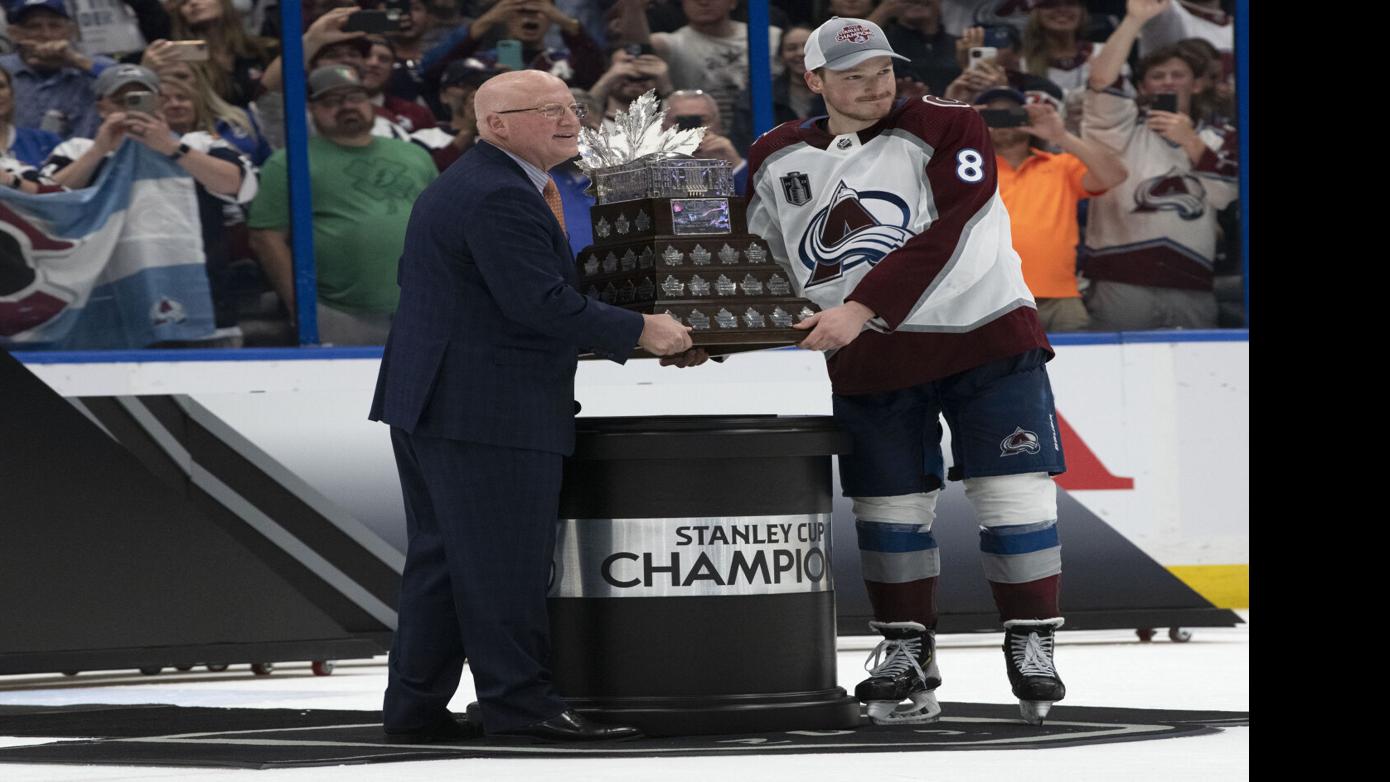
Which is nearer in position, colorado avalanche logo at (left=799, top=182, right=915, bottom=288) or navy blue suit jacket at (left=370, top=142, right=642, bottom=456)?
navy blue suit jacket at (left=370, top=142, right=642, bottom=456)

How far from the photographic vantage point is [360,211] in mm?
8141

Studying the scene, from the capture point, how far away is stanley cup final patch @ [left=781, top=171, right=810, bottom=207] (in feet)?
17.7

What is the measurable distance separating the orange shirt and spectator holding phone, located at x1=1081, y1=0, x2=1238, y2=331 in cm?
9

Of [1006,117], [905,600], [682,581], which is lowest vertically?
[905,600]

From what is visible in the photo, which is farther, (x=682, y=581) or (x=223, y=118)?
(x=223, y=118)

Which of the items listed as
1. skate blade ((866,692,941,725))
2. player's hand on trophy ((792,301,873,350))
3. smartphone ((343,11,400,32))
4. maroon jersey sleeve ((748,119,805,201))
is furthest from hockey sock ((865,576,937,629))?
smartphone ((343,11,400,32))

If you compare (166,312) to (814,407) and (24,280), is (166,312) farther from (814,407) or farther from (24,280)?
(814,407)

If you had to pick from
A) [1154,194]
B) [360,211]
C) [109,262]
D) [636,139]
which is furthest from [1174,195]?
[636,139]

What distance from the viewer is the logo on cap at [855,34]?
17.4 ft

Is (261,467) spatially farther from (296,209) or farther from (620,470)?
(620,470)

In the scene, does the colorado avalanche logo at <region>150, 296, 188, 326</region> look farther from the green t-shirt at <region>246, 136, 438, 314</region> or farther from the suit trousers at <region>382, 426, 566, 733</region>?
the suit trousers at <region>382, 426, 566, 733</region>

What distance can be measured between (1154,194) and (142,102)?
152 inches

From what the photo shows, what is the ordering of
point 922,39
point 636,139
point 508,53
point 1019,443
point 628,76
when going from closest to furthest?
point 636,139 → point 1019,443 → point 508,53 → point 628,76 → point 922,39

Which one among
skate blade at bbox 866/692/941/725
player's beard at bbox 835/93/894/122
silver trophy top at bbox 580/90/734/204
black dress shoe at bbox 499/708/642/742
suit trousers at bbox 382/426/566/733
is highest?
player's beard at bbox 835/93/894/122
